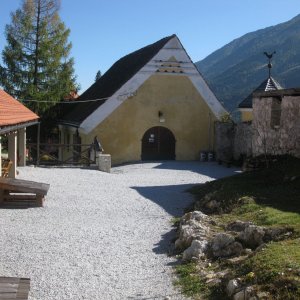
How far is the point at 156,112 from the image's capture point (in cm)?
2744

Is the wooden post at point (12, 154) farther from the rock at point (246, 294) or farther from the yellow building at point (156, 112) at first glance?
the rock at point (246, 294)

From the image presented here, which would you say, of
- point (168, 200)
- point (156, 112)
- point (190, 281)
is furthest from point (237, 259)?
point (156, 112)

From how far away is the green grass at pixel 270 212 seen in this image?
6.37m

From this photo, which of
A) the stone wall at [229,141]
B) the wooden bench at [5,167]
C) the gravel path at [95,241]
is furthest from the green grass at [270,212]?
the stone wall at [229,141]

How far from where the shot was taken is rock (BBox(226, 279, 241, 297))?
21.3 feet

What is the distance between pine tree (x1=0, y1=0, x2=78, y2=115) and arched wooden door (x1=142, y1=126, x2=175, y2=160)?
23.6 feet

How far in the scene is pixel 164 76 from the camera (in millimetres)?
27219

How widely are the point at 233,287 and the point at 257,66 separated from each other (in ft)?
407

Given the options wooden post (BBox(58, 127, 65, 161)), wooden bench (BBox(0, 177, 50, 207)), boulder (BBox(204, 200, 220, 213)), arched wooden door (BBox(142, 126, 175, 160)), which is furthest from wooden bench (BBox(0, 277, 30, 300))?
wooden post (BBox(58, 127, 65, 161))

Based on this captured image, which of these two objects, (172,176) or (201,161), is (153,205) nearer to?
(172,176)

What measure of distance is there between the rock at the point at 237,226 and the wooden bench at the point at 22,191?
18.9 ft

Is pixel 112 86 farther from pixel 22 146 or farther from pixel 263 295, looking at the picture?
pixel 263 295

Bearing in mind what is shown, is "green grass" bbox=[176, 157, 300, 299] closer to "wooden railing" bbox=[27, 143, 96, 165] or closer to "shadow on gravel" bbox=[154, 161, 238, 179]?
"shadow on gravel" bbox=[154, 161, 238, 179]

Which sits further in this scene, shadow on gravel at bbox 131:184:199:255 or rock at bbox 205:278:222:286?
shadow on gravel at bbox 131:184:199:255
